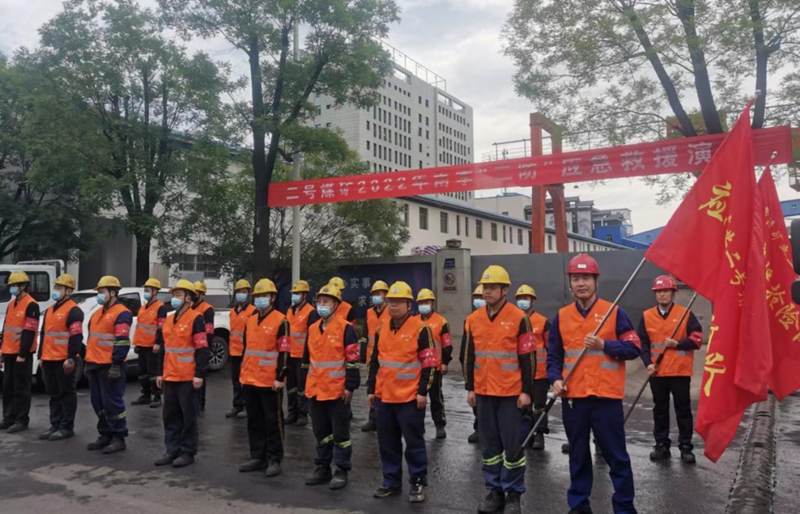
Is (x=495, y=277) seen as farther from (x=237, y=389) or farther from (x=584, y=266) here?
(x=237, y=389)

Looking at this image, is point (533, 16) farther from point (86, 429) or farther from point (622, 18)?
point (86, 429)

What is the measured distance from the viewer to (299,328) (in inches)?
331

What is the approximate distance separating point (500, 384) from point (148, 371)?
23.3 feet

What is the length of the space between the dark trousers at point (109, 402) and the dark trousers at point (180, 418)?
748mm

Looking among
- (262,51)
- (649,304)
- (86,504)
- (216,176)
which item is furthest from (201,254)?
(86,504)

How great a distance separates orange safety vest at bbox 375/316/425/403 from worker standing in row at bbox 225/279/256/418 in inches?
149

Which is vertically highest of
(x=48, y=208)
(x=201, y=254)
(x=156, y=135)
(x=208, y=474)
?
(x=156, y=135)

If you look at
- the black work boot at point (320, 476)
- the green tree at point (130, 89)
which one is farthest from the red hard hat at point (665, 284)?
the green tree at point (130, 89)

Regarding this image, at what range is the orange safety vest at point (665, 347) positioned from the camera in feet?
21.1

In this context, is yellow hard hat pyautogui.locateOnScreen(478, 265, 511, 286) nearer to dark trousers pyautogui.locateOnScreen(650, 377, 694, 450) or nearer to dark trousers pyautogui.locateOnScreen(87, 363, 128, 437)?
dark trousers pyautogui.locateOnScreen(650, 377, 694, 450)

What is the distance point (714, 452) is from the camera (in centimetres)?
387

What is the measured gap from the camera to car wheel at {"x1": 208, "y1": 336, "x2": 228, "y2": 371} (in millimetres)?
13273

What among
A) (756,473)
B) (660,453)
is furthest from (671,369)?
(756,473)

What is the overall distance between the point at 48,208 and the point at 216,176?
251 inches
